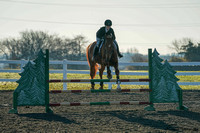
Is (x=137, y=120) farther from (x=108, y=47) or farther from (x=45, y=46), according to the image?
(x=45, y=46)

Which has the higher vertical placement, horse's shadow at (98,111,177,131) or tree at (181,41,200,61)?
tree at (181,41,200,61)

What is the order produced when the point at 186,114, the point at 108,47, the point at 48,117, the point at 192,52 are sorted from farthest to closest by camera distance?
the point at 192,52 → the point at 108,47 → the point at 186,114 → the point at 48,117

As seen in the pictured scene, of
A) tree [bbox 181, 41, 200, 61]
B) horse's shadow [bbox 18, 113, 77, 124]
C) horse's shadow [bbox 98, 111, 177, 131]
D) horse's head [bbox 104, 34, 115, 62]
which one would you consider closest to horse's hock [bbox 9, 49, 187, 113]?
horse's shadow [bbox 18, 113, 77, 124]

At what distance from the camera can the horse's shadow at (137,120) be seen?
5546mm

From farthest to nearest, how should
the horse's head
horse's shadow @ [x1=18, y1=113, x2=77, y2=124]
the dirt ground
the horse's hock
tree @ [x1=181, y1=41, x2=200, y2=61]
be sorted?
1. tree @ [x1=181, y1=41, x2=200, y2=61]
2. the horse's head
3. the horse's hock
4. horse's shadow @ [x1=18, y1=113, x2=77, y2=124]
5. the dirt ground

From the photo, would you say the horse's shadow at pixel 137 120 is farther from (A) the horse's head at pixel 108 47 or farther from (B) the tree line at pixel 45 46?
(B) the tree line at pixel 45 46

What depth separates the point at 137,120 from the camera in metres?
6.22

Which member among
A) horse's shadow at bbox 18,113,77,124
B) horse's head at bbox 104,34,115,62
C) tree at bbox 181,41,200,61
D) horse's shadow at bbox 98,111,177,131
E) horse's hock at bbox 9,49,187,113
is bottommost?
horse's shadow at bbox 18,113,77,124

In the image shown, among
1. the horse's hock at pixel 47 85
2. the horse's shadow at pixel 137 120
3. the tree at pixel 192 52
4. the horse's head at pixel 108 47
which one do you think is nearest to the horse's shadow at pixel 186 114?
the horse's hock at pixel 47 85

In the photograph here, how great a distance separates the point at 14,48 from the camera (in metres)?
61.1

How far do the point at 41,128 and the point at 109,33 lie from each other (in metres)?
4.09

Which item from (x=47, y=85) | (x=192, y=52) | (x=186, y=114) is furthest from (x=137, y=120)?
(x=192, y=52)

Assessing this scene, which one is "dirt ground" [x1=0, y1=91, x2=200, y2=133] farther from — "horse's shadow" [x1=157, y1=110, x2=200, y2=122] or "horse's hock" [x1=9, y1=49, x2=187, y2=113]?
"horse's hock" [x1=9, y1=49, x2=187, y2=113]

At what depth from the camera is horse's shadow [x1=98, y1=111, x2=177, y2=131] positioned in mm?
5546
